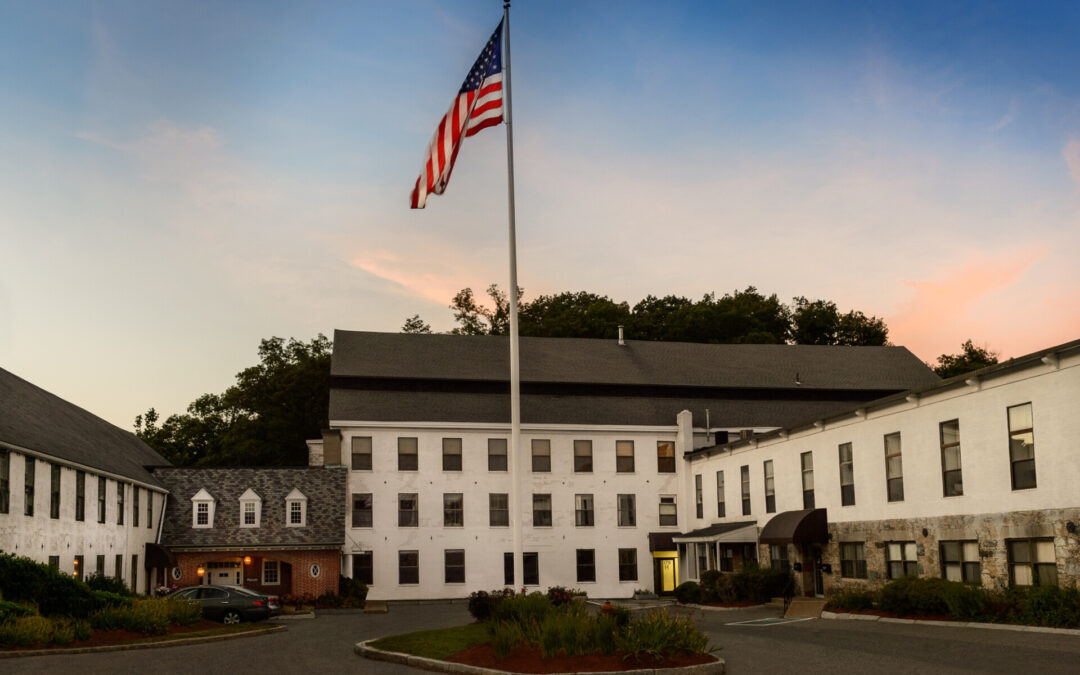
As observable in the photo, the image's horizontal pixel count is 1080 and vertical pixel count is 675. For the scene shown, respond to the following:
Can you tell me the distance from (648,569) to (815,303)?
44021mm

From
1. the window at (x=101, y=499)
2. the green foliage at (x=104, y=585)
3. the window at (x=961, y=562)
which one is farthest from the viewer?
the window at (x=101, y=499)

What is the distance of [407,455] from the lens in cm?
5488

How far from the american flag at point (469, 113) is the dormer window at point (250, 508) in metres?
28.0

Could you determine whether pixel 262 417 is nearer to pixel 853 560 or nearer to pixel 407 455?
pixel 407 455

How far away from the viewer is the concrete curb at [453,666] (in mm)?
18859

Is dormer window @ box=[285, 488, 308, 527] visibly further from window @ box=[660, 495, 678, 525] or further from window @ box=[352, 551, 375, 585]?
window @ box=[660, 495, 678, 525]

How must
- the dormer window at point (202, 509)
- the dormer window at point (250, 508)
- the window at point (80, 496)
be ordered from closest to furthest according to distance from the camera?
the window at point (80, 496) < the dormer window at point (202, 509) < the dormer window at point (250, 508)

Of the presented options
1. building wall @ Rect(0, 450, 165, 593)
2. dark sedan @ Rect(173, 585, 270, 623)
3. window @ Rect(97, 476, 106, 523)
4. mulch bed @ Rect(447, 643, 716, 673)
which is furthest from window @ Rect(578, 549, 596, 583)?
mulch bed @ Rect(447, 643, 716, 673)

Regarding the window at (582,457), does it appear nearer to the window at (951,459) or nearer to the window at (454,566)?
the window at (454,566)

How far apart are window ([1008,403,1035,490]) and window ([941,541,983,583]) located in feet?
9.44

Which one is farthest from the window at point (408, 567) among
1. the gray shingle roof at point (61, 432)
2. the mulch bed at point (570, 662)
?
the mulch bed at point (570, 662)

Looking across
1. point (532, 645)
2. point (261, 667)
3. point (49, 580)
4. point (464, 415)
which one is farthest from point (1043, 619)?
point (464, 415)

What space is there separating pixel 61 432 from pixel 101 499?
2.91m

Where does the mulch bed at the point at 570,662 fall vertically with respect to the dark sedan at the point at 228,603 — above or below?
above
